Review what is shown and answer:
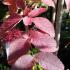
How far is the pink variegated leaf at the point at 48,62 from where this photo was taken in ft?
2.18

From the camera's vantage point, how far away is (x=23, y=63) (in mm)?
661

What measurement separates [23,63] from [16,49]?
41 millimetres

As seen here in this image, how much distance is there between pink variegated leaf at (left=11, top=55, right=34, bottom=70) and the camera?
66cm

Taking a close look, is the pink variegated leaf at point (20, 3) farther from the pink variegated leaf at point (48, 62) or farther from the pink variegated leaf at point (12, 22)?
the pink variegated leaf at point (48, 62)

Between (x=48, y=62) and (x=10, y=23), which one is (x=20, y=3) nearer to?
(x=10, y=23)

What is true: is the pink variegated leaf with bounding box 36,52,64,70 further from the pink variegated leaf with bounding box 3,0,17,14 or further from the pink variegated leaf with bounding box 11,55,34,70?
the pink variegated leaf with bounding box 3,0,17,14

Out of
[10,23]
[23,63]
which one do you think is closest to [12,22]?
[10,23]

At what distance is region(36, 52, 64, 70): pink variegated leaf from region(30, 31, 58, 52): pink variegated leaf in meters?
0.02

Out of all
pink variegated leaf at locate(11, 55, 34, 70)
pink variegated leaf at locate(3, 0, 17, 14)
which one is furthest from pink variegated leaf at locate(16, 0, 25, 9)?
pink variegated leaf at locate(11, 55, 34, 70)

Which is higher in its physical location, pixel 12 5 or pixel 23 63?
pixel 12 5

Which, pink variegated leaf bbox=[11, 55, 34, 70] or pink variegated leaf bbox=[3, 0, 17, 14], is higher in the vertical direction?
pink variegated leaf bbox=[3, 0, 17, 14]

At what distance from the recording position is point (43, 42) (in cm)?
69

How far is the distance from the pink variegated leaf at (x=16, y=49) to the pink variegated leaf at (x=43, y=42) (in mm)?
24

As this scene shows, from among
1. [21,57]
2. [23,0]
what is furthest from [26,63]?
[23,0]
